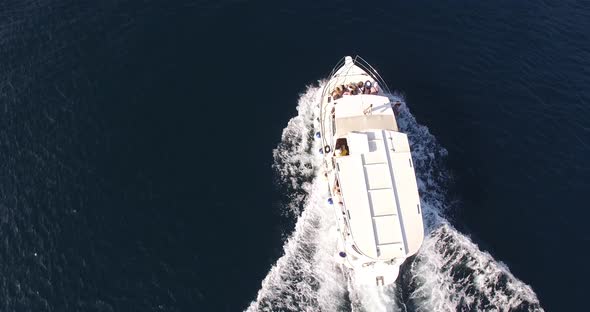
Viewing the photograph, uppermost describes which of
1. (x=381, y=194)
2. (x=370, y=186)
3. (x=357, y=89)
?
(x=357, y=89)

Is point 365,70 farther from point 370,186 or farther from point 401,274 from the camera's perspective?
point 401,274

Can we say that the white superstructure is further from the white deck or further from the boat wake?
the boat wake

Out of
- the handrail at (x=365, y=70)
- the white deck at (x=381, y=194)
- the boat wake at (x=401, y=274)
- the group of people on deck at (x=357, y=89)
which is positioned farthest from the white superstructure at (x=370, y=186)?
the group of people on deck at (x=357, y=89)

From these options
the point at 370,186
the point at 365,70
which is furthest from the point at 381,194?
the point at 365,70

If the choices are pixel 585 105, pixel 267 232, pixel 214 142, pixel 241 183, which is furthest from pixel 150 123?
pixel 585 105

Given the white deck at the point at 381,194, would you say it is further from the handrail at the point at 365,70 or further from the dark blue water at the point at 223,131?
the dark blue water at the point at 223,131

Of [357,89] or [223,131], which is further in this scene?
[223,131]

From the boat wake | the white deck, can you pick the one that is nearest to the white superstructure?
the white deck
